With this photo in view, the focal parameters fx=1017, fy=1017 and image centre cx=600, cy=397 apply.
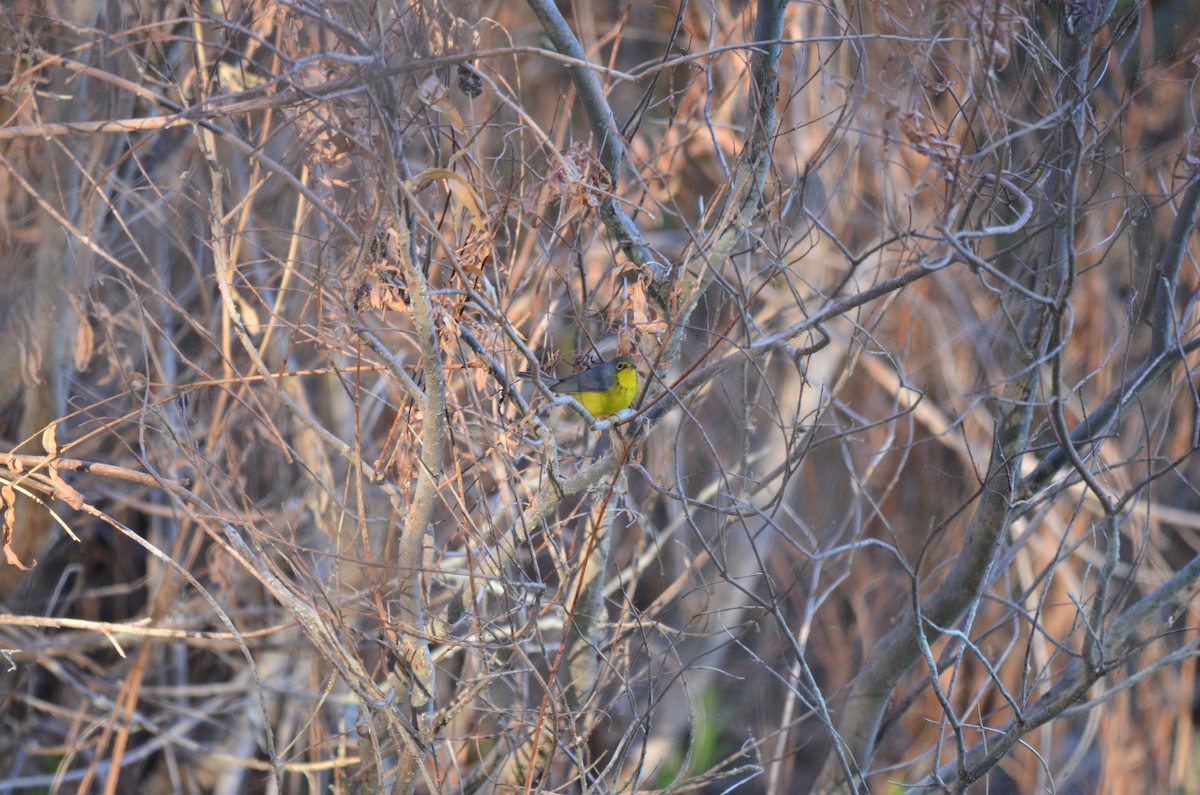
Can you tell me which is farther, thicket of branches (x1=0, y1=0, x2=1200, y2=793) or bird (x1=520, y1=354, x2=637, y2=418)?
bird (x1=520, y1=354, x2=637, y2=418)

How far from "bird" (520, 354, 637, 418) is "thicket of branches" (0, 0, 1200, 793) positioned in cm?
18

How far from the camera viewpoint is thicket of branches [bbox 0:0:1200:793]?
2619mm

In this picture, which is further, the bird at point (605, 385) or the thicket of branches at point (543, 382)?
the bird at point (605, 385)

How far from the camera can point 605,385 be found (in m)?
4.11

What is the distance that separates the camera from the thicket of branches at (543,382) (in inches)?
103

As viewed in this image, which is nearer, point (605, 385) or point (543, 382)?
point (543, 382)

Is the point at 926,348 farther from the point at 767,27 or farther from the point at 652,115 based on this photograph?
the point at 767,27

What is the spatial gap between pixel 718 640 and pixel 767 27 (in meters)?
6.24

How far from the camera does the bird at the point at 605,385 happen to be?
3996 mm

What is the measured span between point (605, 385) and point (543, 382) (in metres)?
1.67

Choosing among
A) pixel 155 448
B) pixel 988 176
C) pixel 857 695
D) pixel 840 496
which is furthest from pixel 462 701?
pixel 840 496

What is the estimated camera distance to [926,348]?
8516mm

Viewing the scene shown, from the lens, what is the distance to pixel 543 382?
2447mm

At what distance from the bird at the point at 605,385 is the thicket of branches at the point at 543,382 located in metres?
0.18
